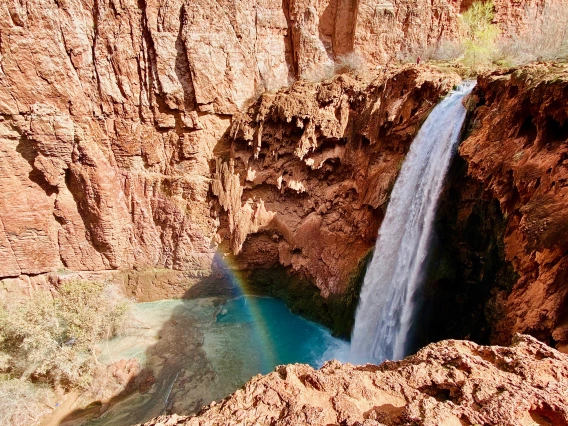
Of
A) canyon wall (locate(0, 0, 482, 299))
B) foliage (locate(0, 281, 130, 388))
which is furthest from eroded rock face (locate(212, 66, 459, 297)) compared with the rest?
foliage (locate(0, 281, 130, 388))

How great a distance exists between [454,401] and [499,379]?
0.51 metres

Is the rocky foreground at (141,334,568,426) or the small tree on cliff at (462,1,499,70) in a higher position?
the small tree on cliff at (462,1,499,70)

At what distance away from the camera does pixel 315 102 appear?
43.1 feet

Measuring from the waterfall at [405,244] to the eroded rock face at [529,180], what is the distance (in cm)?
104

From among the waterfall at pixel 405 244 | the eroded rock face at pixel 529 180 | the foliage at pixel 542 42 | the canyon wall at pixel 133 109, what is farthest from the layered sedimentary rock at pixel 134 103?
the eroded rock face at pixel 529 180

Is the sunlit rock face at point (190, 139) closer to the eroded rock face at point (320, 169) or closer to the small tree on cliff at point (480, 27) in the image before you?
the eroded rock face at point (320, 169)

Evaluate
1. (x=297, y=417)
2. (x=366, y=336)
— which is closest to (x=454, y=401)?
(x=297, y=417)

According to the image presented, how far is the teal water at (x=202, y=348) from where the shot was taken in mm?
9266

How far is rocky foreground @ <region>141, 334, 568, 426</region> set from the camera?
9.12 ft

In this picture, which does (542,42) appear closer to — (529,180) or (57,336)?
(529,180)

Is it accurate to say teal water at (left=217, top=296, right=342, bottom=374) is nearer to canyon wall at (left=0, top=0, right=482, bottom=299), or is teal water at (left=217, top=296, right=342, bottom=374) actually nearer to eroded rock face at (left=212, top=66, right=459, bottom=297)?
eroded rock face at (left=212, top=66, right=459, bottom=297)

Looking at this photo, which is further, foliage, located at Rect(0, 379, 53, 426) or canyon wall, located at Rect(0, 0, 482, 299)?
canyon wall, located at Rect(0, 0, 482, 299)

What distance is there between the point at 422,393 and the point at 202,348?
9.94m

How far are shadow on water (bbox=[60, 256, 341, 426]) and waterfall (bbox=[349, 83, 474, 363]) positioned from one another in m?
2.11
